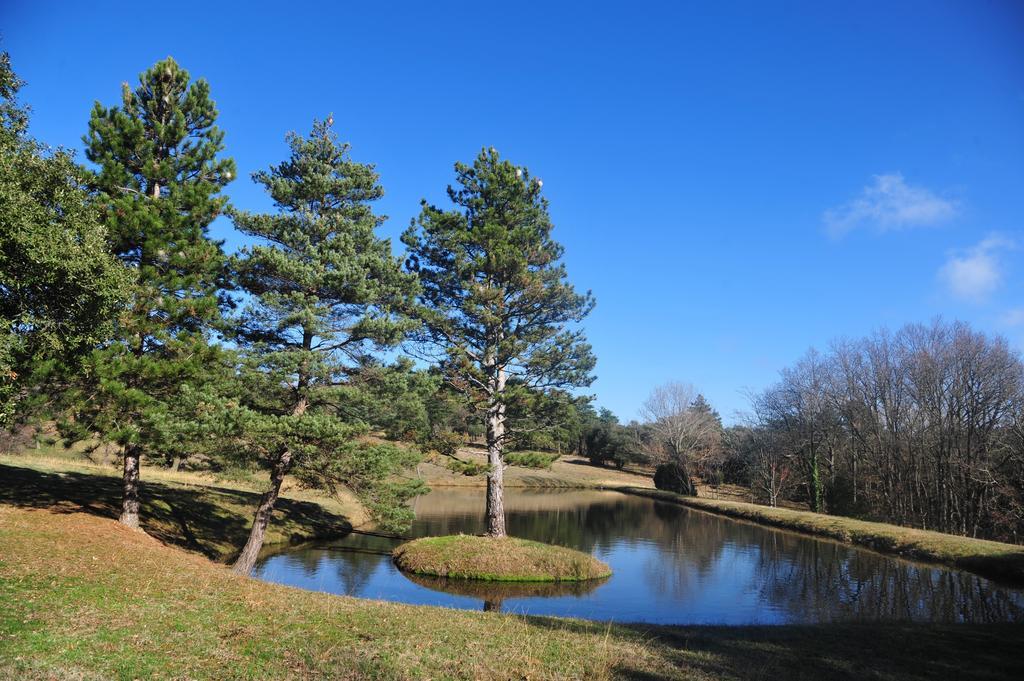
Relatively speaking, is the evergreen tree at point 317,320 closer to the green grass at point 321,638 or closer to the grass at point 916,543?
the green grass at point 321,638

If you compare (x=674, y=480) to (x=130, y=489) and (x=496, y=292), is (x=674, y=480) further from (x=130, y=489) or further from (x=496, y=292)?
(x=130, y=489)

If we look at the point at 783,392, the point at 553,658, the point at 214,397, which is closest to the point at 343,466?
the point at 214,397

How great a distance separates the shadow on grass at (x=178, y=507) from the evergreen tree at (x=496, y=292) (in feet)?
36.5

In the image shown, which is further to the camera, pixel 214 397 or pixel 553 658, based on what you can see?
pixel 214 397

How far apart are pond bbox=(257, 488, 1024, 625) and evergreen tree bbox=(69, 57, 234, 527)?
22.3 ft

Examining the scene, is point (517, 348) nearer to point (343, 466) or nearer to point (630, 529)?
point (343, 466)

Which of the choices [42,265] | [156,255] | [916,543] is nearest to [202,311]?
[156,255]

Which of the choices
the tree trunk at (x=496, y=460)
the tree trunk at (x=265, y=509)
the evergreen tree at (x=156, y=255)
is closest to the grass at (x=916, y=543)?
the tree trunk at (x=496, y=460)

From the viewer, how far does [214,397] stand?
15508 millimetres

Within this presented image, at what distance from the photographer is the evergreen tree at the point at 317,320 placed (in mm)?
17047

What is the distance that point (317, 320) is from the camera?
58.6 ft

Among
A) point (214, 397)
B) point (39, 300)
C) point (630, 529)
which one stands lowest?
point (630, 529)

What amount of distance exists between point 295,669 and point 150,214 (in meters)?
14.2

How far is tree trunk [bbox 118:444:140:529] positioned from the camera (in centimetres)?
1750
